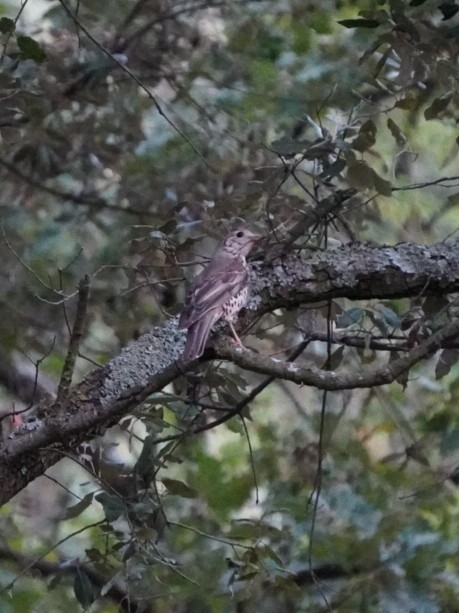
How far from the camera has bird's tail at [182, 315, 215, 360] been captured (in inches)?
82.7

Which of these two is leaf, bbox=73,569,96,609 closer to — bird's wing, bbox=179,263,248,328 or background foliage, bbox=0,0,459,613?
background foliage, bbox=0,0,459,613

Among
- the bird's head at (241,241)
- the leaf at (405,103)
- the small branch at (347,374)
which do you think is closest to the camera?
the small branch at (347,374)

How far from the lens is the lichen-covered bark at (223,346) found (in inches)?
82.5

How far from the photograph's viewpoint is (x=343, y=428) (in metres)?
4.14

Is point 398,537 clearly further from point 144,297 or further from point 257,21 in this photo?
point 257,21

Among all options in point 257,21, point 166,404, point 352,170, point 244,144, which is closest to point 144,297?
point 244,144

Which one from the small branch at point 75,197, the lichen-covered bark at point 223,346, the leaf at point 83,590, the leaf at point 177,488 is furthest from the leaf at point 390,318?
the small branch at point 75,197

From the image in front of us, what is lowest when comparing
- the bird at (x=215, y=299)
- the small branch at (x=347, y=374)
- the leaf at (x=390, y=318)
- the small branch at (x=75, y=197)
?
the small branch at (x=347, y=374)

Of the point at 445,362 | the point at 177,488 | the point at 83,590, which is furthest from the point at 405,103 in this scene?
the point at 83,590

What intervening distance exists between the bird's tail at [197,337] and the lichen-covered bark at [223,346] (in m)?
0.04

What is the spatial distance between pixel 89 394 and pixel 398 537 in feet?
5.19

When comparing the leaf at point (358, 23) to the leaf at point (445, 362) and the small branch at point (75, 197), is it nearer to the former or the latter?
the leaf at point (445, 362)

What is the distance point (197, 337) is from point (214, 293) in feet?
0.60

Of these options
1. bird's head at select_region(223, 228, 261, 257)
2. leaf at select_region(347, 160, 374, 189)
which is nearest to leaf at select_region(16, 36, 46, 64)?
bird's head at select_region(223, 228, 261, 257)
